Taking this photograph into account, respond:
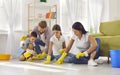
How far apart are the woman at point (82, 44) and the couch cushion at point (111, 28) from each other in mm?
943

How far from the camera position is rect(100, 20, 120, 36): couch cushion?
4.43 meters

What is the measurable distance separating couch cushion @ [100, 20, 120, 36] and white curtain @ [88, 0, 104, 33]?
5.07 feet

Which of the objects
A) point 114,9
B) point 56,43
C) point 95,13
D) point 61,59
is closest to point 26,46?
point 56,43

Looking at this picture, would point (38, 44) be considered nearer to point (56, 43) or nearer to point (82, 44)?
point (56, 43)

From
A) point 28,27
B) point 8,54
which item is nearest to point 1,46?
point 8,54

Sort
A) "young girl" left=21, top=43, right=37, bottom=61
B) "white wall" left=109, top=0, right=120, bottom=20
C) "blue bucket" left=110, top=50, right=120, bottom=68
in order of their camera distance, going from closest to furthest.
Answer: "blue bucket" left=110, top=50, right=120, bottom=68 < "young girl" left=21, top=43, right=37, bottom=61 < "white wall" left=109, top=0, right=120, bottom=20

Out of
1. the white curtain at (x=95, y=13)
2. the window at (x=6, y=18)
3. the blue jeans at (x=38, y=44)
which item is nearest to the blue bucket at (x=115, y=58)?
Answer: the blue jeans at (x=38, y=44)

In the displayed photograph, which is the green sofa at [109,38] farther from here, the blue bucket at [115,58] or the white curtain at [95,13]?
the white curtain at [95,13]

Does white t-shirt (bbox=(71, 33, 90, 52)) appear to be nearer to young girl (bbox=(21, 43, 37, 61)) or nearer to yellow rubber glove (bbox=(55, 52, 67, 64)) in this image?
yellow rubber glove (bbox=(55, 52, 67, 64))

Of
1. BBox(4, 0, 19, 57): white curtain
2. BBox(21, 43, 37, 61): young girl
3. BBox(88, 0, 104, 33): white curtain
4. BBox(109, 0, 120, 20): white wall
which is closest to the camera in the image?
BBox(21, 43, 37, 61): young girl

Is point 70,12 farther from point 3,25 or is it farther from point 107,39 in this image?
point 107,39

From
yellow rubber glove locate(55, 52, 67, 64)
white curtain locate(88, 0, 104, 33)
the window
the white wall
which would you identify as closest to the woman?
yellow rubber glove locate(55, 52, 67, 64)

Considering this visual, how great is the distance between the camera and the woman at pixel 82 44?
3.57 meters

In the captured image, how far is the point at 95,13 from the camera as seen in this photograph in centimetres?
636
